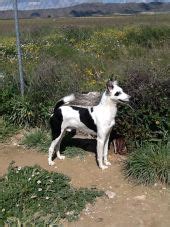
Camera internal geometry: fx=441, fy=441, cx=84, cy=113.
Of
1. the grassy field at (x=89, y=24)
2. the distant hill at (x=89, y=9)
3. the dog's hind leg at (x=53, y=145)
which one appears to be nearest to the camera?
the dog's hind leg at (x=53, y=145)

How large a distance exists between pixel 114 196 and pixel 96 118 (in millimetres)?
1168

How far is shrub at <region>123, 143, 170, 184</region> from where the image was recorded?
5.82m

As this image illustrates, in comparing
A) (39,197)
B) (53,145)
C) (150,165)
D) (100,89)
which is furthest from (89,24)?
(39,197)

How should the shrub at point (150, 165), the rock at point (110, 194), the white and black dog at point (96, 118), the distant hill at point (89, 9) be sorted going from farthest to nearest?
the distant hill at point (89, 9), the white and black dog at point (96, 118), the shrub at point (150, 165), the rock at point (110, 194)

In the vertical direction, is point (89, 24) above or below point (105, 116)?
below

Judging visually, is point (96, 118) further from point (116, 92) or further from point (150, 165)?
point (150, 165)

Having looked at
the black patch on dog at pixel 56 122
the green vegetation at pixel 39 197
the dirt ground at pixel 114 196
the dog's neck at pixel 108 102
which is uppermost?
the dog's neck at pixel 108 102

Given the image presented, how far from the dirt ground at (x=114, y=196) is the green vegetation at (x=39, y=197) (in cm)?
15

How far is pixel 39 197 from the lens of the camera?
17.8ft

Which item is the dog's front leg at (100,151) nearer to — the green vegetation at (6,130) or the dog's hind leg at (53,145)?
the dog's hind leg at (53,145)

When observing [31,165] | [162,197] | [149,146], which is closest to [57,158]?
[31,165]

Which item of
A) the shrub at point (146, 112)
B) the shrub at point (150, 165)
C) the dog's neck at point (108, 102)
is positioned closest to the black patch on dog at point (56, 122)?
the dog's neck at point (108, 102)

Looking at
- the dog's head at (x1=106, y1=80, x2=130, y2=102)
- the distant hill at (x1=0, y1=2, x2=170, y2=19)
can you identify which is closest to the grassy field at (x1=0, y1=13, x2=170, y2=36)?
the distant hill at (x1=0, y1=2, x2=170, y2=19)

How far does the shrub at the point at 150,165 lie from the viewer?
5.82m
